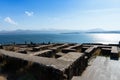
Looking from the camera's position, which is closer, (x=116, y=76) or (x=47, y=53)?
(x=116, y=76)

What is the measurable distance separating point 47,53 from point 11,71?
786cm

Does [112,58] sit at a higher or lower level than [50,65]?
lower

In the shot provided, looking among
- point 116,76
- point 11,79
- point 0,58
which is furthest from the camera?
point 116,76

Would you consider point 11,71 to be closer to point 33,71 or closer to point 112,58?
point 33,71

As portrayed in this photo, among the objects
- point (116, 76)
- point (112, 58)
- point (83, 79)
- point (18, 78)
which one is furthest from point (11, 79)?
point (112, 58)

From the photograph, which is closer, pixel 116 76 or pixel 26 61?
pixel 26 61

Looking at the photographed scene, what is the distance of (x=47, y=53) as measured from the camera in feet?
48.9

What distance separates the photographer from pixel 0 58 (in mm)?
8078

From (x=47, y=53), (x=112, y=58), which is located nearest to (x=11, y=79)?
(x=47, y=53)

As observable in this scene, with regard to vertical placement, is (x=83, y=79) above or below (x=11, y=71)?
below

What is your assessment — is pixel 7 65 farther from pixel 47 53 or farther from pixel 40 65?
pixel 47 53

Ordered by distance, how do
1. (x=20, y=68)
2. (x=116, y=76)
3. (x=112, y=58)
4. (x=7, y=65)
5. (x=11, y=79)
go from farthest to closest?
(x=112, y=58) < (x=116, y=76) < (x=7, y=65) < (x=20, y=68) < (x=11, y=79)

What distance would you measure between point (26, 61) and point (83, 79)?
305 cm

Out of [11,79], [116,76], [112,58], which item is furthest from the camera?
[112,58]
